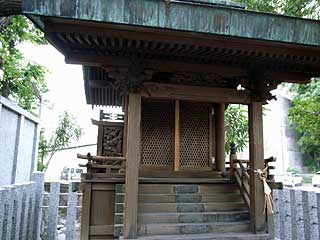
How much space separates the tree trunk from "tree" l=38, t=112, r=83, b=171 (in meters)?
13.5

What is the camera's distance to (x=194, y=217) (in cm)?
546

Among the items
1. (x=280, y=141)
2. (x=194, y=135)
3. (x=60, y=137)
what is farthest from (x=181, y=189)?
(x=280, y=141)

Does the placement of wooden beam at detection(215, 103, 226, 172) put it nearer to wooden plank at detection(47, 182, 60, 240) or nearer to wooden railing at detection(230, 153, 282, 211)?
wooden railing at detection(230, 153, 282, 211)

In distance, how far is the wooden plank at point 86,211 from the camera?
5.38 metres

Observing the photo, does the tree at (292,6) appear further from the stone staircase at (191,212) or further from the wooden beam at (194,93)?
the stone staircase at (191,212)

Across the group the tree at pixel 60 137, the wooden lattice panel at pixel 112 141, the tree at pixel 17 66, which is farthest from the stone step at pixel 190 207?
the tree at pixel 60 137

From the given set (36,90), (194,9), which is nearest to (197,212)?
(194,9)

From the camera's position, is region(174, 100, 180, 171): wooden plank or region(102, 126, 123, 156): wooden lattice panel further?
region(102, 126, 123, 156): wooden lattice panel

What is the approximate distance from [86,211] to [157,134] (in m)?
2.54

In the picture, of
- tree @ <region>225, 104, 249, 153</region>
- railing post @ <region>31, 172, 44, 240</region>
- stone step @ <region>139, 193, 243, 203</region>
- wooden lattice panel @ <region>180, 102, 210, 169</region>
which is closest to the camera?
railing post @ <region>31, 172, 44, 240</region>

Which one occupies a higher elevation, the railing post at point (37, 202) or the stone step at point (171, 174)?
the stone step at point (171, 174)

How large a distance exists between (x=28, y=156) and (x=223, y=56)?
17.7ft

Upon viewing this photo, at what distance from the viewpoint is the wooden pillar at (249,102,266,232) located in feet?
17.5

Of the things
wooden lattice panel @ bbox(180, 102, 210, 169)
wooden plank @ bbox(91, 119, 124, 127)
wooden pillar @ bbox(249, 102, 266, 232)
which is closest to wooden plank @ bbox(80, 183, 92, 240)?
wooden plank @ bbox(91, 119, 124, 127)
